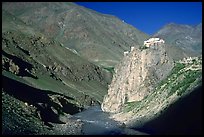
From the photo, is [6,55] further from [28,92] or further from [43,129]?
[43,129]

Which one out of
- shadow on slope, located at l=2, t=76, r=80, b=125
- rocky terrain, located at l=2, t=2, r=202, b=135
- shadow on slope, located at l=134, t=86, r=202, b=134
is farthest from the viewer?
shadow on slope, located at l=2, t=76, r=80, b=125

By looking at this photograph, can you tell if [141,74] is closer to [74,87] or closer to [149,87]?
[149,87]

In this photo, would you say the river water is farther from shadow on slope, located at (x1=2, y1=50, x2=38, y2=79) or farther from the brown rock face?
shadow on slope, located at (x1=2, y1=50, x2=38, y2=79)

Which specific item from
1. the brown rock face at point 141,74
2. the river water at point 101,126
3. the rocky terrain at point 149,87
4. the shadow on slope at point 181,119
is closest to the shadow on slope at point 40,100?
the river water at point 101,126

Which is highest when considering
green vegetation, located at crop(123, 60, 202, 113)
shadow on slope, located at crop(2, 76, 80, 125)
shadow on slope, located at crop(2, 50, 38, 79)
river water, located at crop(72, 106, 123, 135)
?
shadow on slope, located at crop(2, 50, 38, 79)

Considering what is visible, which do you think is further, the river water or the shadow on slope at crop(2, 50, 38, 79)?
the shadow on slope at crop(2, 50, 38, 79)

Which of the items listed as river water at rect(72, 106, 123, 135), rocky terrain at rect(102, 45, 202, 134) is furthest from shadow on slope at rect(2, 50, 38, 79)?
river water at rect(72, 106, 123, 135)

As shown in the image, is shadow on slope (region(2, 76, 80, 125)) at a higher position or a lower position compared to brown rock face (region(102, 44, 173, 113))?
lower
